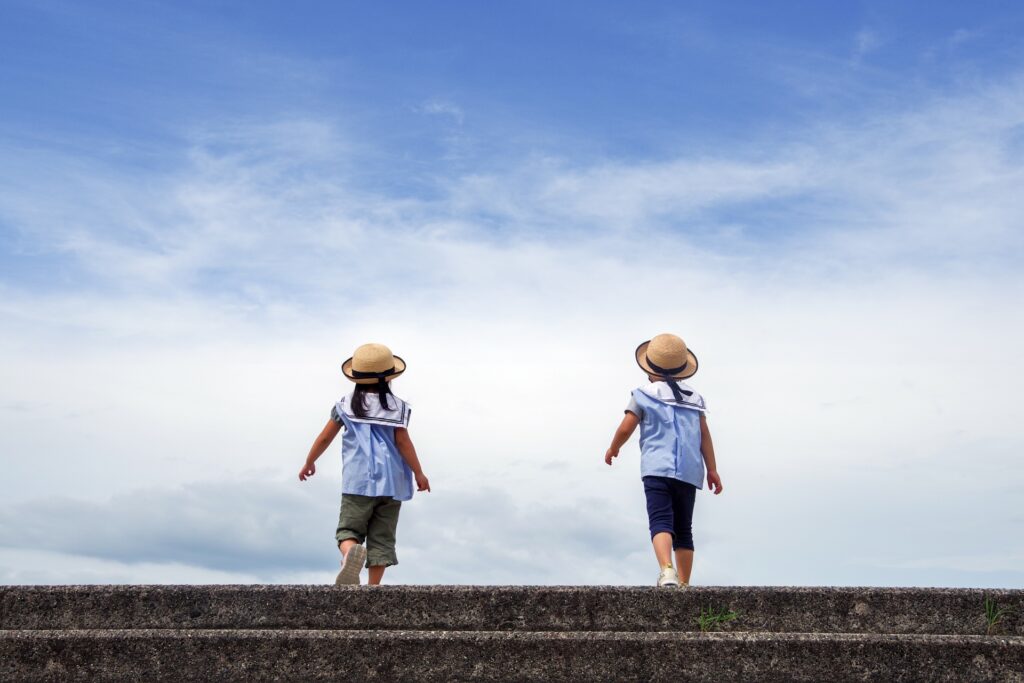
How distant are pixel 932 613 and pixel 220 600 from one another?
3934 mm

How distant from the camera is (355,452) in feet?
27.6

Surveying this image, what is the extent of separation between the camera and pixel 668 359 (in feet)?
27.2

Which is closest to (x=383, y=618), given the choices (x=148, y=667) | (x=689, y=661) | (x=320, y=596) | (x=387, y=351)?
(x=320, y=596)

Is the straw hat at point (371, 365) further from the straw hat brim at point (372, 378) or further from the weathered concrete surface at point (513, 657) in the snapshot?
the weathered concrete surface at point (513, 657)

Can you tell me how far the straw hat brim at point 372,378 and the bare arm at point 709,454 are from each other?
2300mm

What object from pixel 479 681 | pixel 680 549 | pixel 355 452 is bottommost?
pixel 479 681

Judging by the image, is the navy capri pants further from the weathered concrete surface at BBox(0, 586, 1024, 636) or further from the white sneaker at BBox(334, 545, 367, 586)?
the white sneaker at BBox(334, 545, 367, 586)

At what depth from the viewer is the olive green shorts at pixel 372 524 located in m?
8.34

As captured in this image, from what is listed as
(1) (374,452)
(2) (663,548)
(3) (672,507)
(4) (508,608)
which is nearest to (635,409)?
(3) (672,507)

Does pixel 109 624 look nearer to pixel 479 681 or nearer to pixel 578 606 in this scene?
pixel 479 681

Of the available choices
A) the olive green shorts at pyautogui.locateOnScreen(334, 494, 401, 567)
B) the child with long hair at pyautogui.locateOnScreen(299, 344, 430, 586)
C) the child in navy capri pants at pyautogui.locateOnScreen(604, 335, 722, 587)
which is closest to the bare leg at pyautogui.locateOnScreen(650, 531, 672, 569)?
the child in navy capri pants at pyautogui.locateOnScreen(604, 335, 722, 587)

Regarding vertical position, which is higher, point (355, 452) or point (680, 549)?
point (355, 452)

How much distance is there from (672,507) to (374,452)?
219 cm

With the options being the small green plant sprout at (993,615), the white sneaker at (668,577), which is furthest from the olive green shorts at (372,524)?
the small green plant sprout at (993,615)
